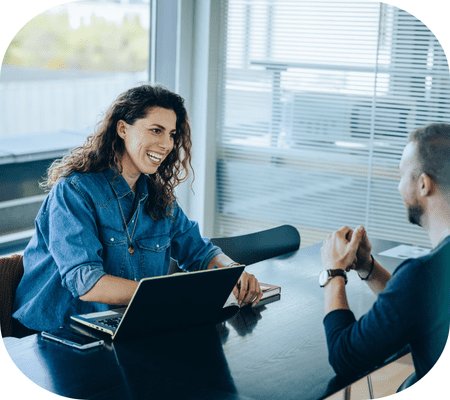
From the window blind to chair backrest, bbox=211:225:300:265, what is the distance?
1291 mm

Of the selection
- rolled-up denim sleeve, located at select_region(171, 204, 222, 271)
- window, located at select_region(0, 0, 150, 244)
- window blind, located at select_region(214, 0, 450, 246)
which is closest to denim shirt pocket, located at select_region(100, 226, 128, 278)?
rolled-up denim sleeve, located at select_region(171, 204, 222, 271)

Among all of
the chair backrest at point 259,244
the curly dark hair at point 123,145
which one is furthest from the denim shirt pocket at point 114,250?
the chair backrest at point 259,244

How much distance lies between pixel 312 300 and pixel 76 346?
0.78m

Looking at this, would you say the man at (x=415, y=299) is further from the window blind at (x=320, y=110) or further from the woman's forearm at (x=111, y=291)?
the window blind at (x=320, y=110)

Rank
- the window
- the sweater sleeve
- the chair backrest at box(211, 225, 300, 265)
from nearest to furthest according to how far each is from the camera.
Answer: the sweater sleeve
the chair backrest at box(211, 225, 300, 265)
the window

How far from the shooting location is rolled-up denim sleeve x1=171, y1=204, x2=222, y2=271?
2541mm

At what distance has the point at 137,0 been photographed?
14.1ft

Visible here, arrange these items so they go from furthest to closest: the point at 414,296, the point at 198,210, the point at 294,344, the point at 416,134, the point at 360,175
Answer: the point at 198,210 → the point at 360,175 → the point at 294,344 → the point at 416,134 → the point at 414,296

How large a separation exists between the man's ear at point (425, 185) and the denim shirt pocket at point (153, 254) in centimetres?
97

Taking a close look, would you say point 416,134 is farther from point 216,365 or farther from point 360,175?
point 360,175

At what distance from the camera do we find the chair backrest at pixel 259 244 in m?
2.82

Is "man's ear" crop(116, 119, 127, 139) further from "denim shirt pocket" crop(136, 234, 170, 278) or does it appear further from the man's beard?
the man's beard

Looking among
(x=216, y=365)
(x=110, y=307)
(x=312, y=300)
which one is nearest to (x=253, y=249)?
(x=312, y=300)

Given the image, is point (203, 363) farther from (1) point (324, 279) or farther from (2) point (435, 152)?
(2) point (435, 152)
